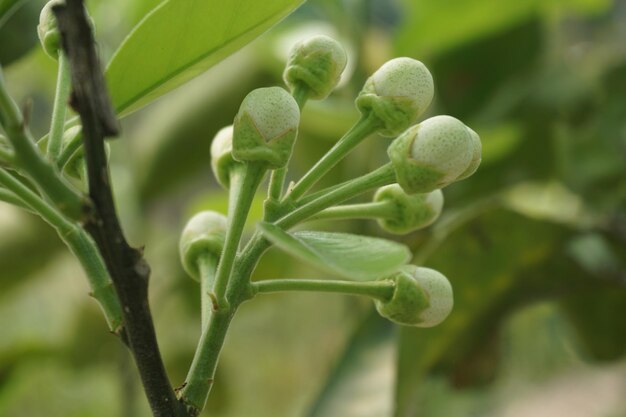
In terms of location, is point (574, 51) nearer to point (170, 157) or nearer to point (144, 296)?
point (170, 157)

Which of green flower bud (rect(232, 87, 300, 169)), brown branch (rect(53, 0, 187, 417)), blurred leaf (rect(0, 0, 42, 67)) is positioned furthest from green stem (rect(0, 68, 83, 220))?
blurred leaf (rect(0, 0, 42, 67))

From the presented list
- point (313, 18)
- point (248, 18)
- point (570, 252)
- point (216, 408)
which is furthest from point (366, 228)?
point (248, 18)

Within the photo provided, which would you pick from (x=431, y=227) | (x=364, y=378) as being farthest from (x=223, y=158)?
(x=431, y=227)

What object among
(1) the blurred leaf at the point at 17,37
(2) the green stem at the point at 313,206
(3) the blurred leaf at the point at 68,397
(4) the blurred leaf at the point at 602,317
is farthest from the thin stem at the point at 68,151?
(3) the blurred leaf at the point at 68,397

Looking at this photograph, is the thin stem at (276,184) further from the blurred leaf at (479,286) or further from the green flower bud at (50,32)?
the blurred leaf at (479,286)

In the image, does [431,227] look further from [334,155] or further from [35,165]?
[35,165]

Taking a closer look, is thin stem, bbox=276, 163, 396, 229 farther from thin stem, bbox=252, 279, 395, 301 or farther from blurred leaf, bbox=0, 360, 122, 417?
blurred leaf, bbox=0, 360, 122, 417
